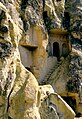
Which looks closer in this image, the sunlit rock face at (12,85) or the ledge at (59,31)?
the sunlit rock face at (12,85)

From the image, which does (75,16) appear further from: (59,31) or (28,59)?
(28,59)

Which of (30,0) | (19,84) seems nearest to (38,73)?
(30,0)

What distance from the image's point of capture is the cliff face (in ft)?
40.4

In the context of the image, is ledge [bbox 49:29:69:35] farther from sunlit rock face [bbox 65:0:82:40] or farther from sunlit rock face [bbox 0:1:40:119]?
sunlit rock face [bbox 0:1:40:119]

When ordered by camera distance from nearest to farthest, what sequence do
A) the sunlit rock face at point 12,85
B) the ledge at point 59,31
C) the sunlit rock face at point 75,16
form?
1. the sunlit rock face at point 12,85
2. the ledge at point 59,31
3. the sunlit rock face at point 75,16

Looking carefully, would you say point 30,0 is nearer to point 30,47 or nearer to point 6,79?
point 30,47

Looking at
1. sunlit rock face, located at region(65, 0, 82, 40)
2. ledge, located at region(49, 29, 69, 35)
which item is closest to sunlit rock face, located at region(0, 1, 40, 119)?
ledge, located at region(49, 29, 69, 35)

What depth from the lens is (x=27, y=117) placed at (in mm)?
12352

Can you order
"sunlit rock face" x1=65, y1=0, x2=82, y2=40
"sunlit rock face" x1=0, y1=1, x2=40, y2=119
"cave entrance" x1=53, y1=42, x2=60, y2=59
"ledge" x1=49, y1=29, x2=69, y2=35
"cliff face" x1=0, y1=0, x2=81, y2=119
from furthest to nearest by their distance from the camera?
"cave entrance" x1=53, y1=42, x2=60, y2=59 < "sunlit rock face" x1=65, y1=0, x2=82, y2=40 < "ledge" x1=49, y1=29, x2=69, y2=35 < "cliff face" x1=0, y1=0, x2=81, y2=119 < "sunlit rock face" x1=0, y1=1, x2=40, y2=119

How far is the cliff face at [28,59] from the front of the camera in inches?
485

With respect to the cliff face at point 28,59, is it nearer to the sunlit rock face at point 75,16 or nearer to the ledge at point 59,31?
the ledge at point 59,31

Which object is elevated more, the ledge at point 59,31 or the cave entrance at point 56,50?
the ledge at point 59,31

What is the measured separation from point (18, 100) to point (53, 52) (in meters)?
9.94

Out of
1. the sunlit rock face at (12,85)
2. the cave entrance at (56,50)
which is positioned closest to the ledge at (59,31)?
the cave entrance at (56,50)
